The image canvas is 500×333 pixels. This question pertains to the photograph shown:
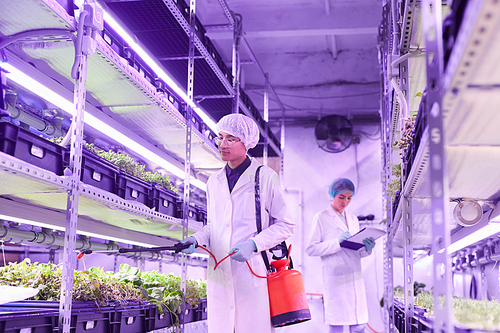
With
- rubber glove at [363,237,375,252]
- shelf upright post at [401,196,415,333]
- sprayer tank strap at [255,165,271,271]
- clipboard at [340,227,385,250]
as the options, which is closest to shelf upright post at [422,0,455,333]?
shelf upright post at [401,196,415,333]

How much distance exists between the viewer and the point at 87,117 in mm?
3281

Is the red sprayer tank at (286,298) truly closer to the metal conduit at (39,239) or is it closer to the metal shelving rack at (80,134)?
the metal shelving rack at (80,134)

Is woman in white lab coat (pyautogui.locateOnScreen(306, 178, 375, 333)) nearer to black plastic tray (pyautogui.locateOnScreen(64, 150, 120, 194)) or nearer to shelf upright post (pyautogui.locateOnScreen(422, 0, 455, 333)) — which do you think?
black plastic tray (pyautogui.locateOnScreen(64, 150, 120, 194))

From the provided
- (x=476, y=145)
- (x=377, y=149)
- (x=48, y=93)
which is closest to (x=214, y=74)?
(x=48, y=93)

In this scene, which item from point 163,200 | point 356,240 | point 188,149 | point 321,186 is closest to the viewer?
point 163,200

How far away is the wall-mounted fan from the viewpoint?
766 cm

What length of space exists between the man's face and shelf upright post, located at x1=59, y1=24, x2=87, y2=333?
82 cm

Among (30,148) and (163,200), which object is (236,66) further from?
(30,148)

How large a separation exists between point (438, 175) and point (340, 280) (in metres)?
3.04

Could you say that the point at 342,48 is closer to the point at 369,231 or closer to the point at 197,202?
the point at 197,202

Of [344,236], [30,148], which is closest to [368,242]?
[344,236]

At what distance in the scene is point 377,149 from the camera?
8234 millimetres

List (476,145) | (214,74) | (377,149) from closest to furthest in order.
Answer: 1. (476,145)
2. (214,74)
3. (377,149)

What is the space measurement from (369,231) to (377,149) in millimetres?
4969
